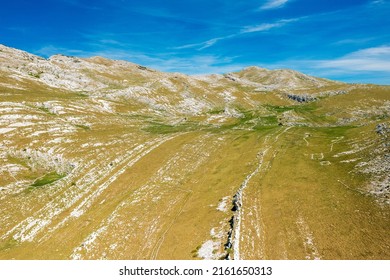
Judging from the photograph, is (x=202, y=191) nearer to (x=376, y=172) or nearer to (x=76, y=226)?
(x=76, y=226)

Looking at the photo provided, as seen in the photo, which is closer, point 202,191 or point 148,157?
point 202,191

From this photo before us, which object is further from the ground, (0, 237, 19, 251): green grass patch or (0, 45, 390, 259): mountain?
(0, 45, 390, 259): mountain

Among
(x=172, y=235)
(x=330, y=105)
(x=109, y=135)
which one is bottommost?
(x=172, y=235)

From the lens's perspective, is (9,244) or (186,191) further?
(186,191)

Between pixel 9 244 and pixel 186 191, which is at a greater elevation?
pixel 186 191

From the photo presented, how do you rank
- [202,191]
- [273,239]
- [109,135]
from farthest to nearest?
[109,135]
[202,191]
[273,239]

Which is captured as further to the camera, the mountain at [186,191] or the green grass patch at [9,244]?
the green grass patch at [9,244]

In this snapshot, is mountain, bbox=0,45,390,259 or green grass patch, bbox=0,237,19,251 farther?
green grass patch, bbox=0,237,19,251

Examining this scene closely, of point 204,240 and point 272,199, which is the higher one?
point 272,199

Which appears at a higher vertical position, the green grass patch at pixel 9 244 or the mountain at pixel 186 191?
the mountain at pixel 186 191
